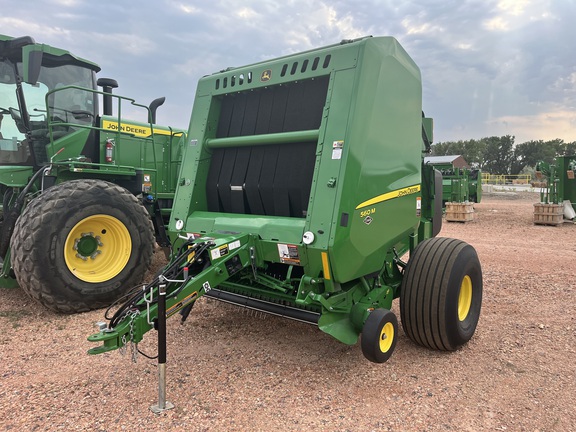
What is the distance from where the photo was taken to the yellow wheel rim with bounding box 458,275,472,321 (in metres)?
3.98

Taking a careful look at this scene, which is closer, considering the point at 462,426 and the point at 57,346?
the point at 462,426

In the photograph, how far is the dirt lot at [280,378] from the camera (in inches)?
106

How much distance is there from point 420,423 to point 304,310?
3.70 ft

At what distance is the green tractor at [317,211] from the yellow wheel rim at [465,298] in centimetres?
1

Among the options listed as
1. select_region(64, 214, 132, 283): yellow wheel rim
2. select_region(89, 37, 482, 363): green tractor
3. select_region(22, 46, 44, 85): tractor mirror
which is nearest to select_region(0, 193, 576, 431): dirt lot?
select_region(89, 37, 482, 363): green tractor

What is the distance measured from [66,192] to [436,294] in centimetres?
387

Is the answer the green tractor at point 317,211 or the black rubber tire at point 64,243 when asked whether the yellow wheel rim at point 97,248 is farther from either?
the green tractor at point 317,211

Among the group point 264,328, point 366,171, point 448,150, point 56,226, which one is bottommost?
point 264,328

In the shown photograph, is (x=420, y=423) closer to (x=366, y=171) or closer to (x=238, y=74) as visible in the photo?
(x=366, y=171)

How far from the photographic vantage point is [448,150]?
2665 inches

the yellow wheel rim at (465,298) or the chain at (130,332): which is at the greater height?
the yellow wheel rim at (465,298)

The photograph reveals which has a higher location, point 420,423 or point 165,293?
point 165,293

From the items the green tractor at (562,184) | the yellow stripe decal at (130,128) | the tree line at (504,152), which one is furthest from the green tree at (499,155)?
the yellow stripe decal at (130,128)

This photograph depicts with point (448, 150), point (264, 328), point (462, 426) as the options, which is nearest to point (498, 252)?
point (264, 328)
